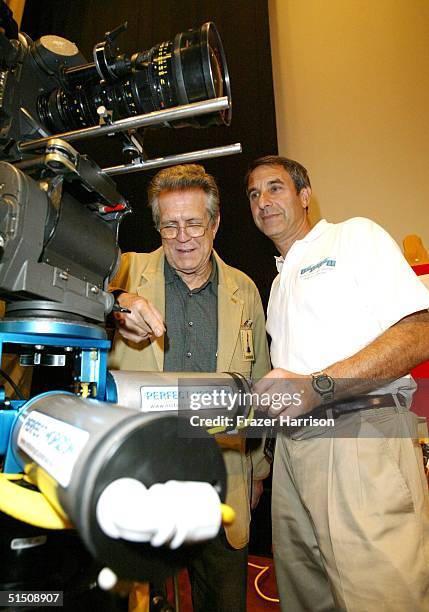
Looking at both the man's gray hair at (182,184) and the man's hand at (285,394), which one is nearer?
the man's hand at (285,394)

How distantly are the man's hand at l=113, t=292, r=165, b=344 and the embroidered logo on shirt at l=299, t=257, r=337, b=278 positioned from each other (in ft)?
1.55

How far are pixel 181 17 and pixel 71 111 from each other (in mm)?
2454

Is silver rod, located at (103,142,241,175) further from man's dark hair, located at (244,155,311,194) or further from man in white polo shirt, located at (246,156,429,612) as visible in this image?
man's dark hair, located at (244,155,311,194)

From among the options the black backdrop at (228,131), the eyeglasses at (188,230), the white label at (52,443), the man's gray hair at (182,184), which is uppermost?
the black backdrop at (228,131)

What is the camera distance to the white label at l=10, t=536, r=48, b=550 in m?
0.39

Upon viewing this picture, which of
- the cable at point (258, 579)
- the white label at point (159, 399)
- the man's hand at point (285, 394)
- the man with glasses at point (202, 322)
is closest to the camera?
the white label at point (159, 399)

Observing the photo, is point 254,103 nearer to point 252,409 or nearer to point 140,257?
point 140,257

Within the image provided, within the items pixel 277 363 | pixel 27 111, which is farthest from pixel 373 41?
pixel 27 111

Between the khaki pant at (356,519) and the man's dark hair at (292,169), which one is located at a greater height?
the man's dark hair at (292,169)

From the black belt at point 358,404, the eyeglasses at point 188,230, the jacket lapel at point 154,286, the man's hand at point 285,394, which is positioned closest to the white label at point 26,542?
the man's hand at point 285,394

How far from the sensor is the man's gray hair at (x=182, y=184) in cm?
125

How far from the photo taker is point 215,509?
0.81ft

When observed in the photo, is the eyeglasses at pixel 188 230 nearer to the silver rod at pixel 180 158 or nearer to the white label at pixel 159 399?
the silver rod at pixel 180 158

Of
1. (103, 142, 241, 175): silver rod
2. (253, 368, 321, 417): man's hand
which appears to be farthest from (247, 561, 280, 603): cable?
Answer: (103, 142, 241, 175): silver rod
